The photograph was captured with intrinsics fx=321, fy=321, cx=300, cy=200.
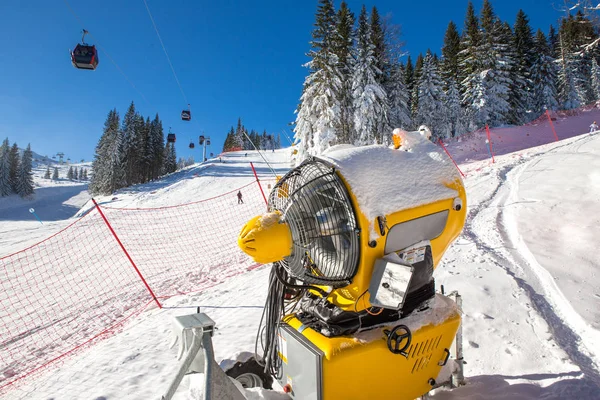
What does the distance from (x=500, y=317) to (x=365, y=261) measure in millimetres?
2172

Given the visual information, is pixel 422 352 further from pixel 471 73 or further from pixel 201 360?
pixel 471 73

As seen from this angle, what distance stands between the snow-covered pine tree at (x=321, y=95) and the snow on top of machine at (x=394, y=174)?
58.5 feet

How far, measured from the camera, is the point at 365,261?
1.58 metres

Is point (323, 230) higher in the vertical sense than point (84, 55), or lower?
lower

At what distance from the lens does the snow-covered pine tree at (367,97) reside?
22125mm

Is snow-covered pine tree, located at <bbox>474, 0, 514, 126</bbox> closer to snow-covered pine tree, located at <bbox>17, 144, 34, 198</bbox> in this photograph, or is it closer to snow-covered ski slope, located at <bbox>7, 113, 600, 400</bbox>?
snow-covered ski slope, located at <bbox>7, 113, 600, 400</bbox>

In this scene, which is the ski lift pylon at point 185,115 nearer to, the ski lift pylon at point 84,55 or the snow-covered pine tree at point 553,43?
the ski lift pylon at point 84,55

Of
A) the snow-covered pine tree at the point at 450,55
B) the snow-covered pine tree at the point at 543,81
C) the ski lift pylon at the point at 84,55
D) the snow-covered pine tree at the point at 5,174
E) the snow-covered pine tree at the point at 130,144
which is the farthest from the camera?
the snow-covered pine tree at the point at 5,174

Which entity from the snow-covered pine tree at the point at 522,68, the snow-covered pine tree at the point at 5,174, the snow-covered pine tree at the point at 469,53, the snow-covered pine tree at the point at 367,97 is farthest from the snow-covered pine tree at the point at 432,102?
the snow-covered pine tree at the point at 5,174

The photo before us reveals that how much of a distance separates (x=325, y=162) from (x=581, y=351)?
2660 mm

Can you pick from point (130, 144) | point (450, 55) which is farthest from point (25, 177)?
point (450, 55)

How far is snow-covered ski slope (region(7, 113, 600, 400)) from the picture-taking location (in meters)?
2.33

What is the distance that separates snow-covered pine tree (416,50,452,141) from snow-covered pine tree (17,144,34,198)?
64.0 m

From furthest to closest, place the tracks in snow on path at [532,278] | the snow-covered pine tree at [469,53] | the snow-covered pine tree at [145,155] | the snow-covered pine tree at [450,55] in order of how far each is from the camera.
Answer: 1. the snow-covered pine tree at [145,155]
2. the snow-covered pine tree at [450,55]
3. the snow-covered pine tree at [469,53]
4. the tracks in snow on path at [532,278]
